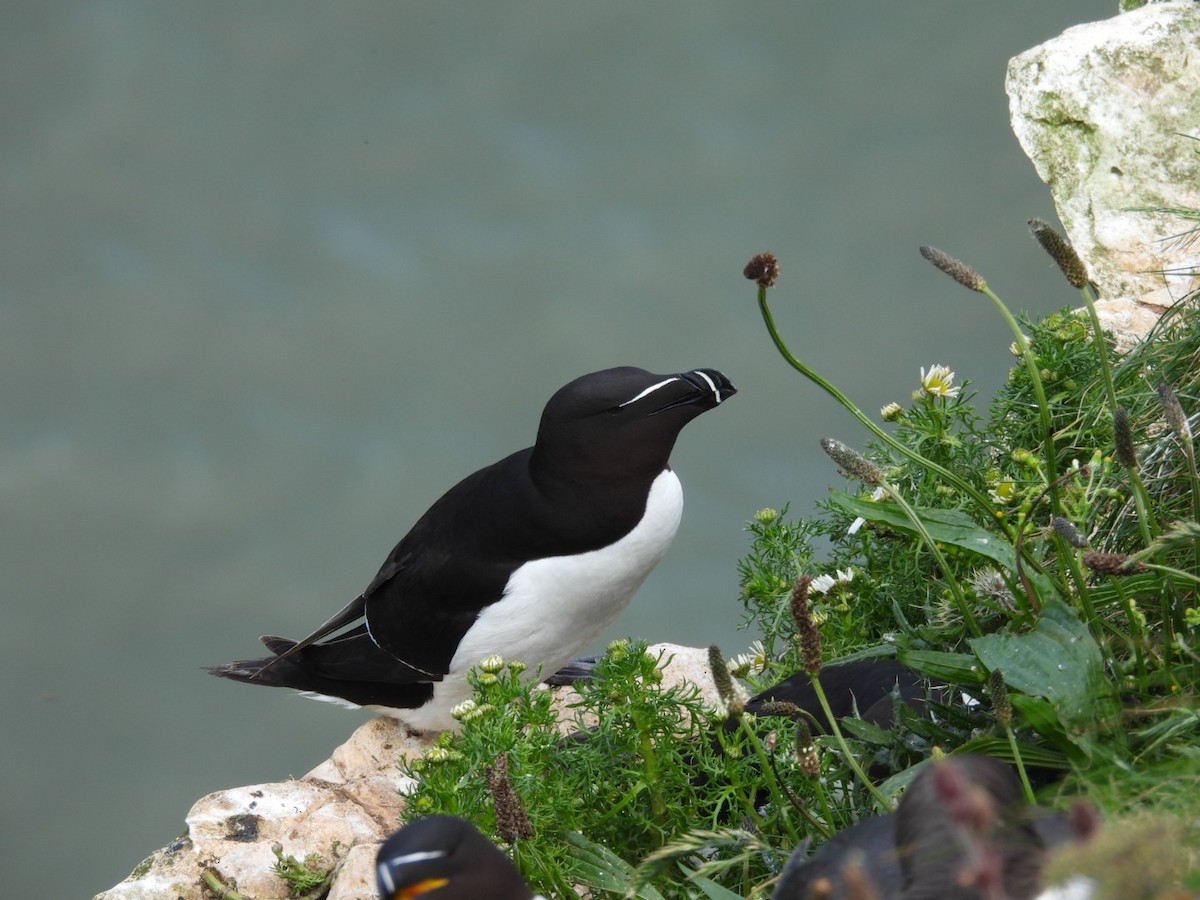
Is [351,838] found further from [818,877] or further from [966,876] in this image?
[966,876]

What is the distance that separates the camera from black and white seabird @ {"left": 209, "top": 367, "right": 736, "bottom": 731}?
12.5 ft

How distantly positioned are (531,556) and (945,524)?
5.49ft

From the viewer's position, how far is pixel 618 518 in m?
3.88

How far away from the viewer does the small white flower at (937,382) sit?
3.64m

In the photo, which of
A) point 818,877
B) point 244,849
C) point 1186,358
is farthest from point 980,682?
point 244,849

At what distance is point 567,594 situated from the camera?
397 centimetres

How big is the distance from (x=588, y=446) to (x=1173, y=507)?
154 centimetres

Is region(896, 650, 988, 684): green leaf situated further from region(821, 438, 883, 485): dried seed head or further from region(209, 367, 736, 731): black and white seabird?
region(209, 367, 736, 731): black and white seabird

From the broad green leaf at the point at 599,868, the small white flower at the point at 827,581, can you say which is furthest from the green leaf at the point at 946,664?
the small white flower at the point at 827,581

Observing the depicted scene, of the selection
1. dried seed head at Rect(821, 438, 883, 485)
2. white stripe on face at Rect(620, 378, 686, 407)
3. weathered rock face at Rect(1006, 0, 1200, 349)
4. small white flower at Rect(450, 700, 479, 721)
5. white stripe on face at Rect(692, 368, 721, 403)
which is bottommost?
small white flower at Rect(450, 700, 479, 721)

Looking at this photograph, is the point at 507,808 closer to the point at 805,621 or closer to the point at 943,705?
the point at 805,621

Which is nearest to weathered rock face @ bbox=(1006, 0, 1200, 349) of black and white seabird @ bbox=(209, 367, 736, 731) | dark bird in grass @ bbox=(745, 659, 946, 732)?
black and white seabird @ bbox=(209, 367, 736, 731)

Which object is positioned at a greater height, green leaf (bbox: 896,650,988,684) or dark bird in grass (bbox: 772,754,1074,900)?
green leaf (bbox: 896,650,988,684)

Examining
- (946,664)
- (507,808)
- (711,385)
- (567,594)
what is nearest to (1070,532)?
(946,664)
